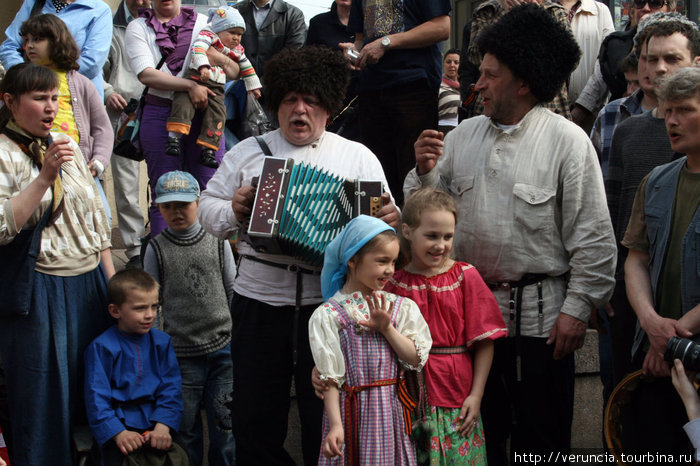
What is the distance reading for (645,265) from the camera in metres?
3.34

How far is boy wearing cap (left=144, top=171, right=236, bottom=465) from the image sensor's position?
4352 millimetres

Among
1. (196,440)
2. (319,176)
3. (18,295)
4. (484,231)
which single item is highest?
(319,176)

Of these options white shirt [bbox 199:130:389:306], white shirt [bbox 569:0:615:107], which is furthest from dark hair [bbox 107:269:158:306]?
white shirt [bbox 569:0:615:107]

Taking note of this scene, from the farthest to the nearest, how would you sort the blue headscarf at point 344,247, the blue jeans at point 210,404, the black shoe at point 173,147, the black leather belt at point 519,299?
the black shoe at point 173,147 < the blue jeans at point 210,404 < the black leather belt at point 519,299 < the blue headscarf at point 344,247

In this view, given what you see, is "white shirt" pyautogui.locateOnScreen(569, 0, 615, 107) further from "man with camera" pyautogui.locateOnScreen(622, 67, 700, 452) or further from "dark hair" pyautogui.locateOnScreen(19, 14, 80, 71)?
"dark hair" pyautogui.locateOnScreen(19, 14, 80, 71)

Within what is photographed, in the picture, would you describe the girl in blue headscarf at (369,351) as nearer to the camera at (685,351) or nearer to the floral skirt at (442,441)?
the floral skirt at (442,441)

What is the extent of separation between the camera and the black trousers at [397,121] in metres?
5.07

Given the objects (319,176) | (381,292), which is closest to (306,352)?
(381,292)

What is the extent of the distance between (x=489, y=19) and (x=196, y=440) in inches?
134

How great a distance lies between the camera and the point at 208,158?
5449 millimetres

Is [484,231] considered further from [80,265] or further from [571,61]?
[80,265]

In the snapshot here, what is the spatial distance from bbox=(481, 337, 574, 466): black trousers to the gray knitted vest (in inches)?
66.6

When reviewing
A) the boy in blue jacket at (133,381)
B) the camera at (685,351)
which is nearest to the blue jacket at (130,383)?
the boy in blue jacket at (133,381)

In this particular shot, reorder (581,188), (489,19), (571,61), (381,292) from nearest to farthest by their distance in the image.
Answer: (381,292) → (581,188) → (571,61) → (489,19)
